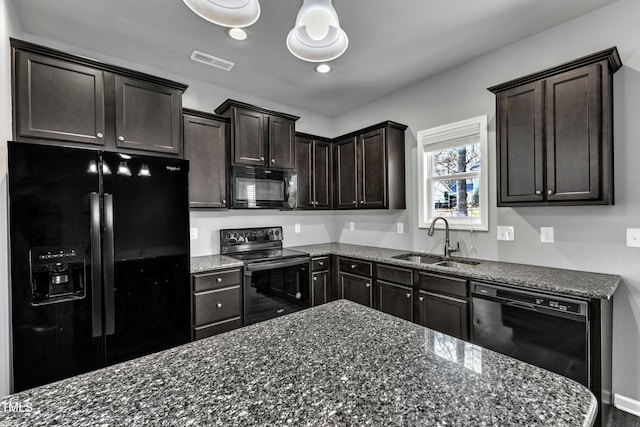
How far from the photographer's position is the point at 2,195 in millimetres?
1895

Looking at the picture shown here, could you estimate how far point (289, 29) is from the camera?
2428 millimetres

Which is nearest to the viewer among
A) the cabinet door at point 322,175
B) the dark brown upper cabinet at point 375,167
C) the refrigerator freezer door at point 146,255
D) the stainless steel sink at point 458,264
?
the refrigerator freezer door at point 146,255

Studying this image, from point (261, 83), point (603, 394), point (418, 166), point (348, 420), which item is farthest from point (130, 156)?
point (603, 394)

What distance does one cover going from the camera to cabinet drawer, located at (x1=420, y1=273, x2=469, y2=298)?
2.40 metres

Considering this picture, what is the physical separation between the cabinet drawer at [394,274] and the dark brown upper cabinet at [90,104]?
225 cm

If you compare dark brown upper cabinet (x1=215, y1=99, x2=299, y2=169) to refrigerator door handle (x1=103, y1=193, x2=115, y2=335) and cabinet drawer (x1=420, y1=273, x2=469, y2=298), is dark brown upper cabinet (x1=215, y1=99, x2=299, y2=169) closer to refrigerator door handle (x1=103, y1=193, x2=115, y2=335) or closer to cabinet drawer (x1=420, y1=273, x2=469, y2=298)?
refrigerator door handle (x1=103, y1=193, x2=115, y2=335)

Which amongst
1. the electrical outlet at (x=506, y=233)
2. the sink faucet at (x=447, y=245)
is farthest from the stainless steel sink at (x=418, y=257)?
the electrical outlet at (x=506, y=233)

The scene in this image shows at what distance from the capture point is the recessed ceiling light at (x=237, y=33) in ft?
7.89

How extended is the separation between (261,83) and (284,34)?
104 cm

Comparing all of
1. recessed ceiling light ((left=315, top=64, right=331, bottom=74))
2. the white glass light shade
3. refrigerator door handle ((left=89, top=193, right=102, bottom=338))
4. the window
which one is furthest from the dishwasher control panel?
refrigerator door handle ((left=89, top=193, right=102, bottom=338))

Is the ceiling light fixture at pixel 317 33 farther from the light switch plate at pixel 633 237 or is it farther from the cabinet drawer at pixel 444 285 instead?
the light switch plate at pixel 633 237

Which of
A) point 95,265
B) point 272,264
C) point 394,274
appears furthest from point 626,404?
point 95,265

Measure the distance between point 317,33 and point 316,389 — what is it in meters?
1.52

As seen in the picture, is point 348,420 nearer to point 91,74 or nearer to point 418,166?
point 91,74
